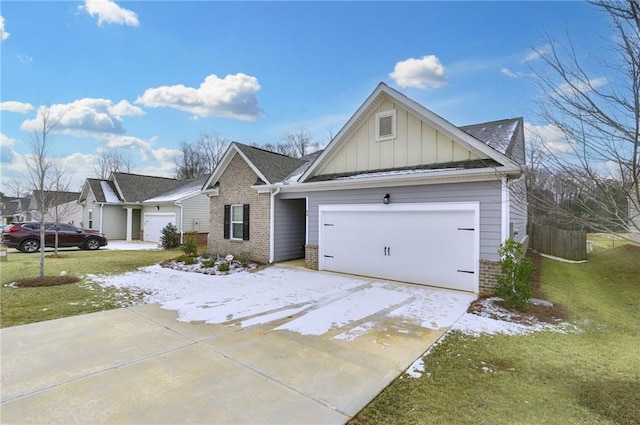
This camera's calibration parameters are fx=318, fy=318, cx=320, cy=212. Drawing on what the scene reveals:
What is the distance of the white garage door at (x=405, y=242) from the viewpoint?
804cm

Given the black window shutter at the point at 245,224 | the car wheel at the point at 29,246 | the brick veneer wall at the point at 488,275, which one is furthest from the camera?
the car wheel at the point at 29,246

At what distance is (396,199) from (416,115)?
8.29 ft

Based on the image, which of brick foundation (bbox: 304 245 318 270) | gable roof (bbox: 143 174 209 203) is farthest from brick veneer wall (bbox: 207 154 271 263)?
gable roof (bbox: 143 174 209 203)

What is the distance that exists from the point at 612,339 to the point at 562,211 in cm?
352

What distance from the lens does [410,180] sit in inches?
344

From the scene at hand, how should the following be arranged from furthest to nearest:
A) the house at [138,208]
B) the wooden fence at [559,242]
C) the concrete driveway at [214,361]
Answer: the house at [138,208] < the wooden fence at [559,242] < the concrete driveway at [214,361]

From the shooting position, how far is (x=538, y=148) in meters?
3.63

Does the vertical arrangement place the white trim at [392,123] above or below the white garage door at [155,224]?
above

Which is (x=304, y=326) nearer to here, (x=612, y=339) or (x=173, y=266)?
(x=612, y=339)

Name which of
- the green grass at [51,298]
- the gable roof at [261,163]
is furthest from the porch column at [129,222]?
the green grass at [51,298]

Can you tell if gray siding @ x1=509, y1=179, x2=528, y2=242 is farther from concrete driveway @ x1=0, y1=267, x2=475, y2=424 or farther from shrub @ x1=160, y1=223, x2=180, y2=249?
shrub @ x1=160, y1=223, x2=180, y2=249

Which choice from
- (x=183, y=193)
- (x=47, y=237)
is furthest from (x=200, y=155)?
(x=47, y=237)

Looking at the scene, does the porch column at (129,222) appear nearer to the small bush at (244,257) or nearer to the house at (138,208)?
the house at (138,208)

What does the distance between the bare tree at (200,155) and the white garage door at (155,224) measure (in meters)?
22.1
